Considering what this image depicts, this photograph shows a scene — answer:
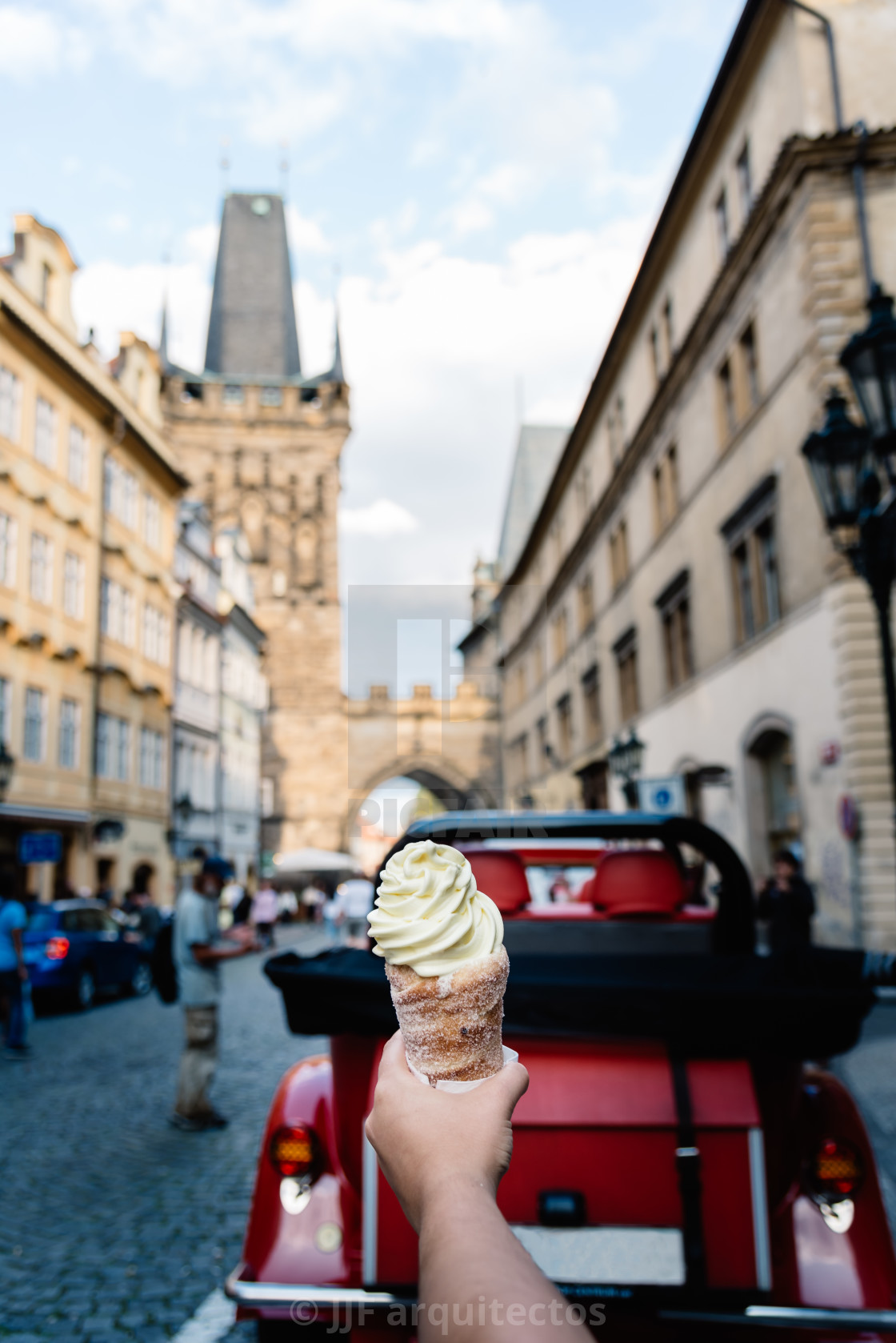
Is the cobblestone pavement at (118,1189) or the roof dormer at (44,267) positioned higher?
the roof dormer at (44,267)

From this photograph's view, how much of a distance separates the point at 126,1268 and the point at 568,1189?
2720 millimetres

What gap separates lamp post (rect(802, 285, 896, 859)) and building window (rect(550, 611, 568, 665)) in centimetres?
2965

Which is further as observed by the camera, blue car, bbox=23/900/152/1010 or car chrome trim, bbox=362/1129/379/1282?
blue car, bbox=23/900/152/1010

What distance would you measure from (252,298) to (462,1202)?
66.3 metres

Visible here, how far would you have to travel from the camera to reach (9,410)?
22.8m

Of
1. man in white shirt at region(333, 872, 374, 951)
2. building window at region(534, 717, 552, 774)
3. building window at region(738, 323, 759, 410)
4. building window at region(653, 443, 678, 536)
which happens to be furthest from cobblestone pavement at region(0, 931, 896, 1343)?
building window at region(534, 717, 552, 774)

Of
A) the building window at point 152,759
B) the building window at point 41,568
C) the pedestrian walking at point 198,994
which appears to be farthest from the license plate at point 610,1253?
the building window at point 152,759

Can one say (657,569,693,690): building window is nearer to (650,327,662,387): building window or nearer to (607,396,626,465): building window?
(650,327,662,387): building window

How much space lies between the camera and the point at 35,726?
23.9 m

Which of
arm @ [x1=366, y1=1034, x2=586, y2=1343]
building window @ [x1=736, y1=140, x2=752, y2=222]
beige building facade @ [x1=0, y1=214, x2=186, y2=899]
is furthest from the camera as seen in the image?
beige building facade @ [x1=0, y1=214, x2=186, y2=899]

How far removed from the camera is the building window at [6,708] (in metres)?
22.2

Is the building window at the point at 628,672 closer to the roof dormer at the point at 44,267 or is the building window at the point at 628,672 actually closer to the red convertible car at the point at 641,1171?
the roof dormer at the point at 44,267

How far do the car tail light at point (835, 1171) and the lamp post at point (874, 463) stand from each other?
14.8ft

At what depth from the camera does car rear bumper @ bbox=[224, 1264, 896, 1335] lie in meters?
2.49
